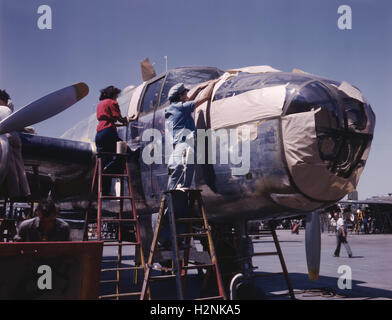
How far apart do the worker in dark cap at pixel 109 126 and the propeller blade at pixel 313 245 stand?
4.00 metres

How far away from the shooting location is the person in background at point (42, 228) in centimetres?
535

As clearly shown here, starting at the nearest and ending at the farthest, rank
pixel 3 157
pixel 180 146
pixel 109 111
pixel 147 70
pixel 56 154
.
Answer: pixel 180 146 → pixel 3 157 → pixel 109 111 → pixel 56 154 → pixel 147 70

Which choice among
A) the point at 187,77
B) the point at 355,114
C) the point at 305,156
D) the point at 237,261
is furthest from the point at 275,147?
the point at 187,77

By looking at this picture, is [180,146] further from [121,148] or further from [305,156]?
[305,156]

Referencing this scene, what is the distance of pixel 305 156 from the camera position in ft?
18.4

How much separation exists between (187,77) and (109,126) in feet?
5.77

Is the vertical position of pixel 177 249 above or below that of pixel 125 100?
below

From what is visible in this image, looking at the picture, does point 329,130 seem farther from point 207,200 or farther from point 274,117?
point 207,200

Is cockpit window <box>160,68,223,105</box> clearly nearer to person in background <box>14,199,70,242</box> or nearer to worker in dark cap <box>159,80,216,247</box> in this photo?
worker in dark cap <box>159,80,216,247</box>

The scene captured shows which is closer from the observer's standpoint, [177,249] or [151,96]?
[177,249]

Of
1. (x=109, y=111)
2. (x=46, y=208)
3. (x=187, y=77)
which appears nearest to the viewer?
(x=46, y=208)

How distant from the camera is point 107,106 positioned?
7715mm

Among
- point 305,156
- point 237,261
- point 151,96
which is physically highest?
point 151,96

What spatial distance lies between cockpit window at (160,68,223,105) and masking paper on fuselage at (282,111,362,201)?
8.92 ft
